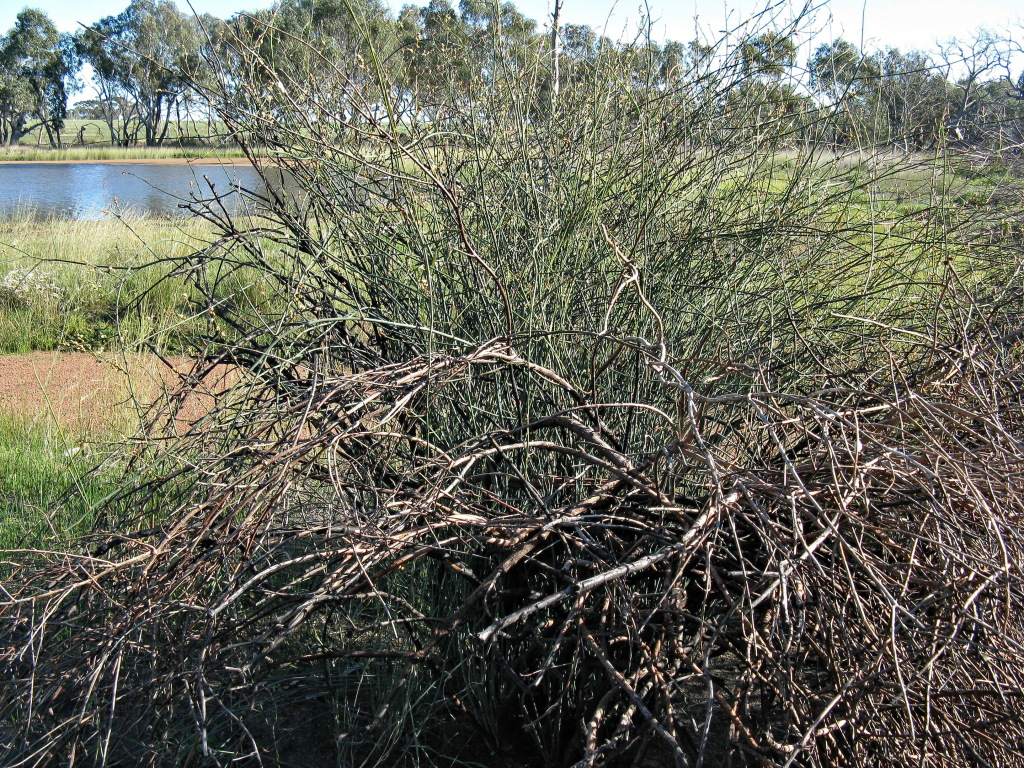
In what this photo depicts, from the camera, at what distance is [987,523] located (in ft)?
5.83

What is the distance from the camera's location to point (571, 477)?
234cm

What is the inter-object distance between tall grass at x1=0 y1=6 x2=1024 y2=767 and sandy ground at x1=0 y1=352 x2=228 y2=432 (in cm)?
174

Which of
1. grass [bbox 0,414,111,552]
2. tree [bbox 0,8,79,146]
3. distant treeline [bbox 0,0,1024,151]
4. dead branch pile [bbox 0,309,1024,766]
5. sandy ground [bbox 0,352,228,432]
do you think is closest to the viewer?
dead branch pile [bbox 0,309,1024,766]

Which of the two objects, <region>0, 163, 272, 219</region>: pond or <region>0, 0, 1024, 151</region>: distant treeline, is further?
<region>0, 163, 272, 219</region>: pond

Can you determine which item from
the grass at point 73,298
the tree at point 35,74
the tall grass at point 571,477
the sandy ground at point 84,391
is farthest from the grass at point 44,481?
the tree at point 35,74

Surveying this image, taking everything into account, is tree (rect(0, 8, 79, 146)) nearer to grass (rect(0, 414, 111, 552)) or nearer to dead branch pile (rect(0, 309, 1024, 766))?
grass (rect(0, 414, 111, 552))

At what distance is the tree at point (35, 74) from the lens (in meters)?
44.9

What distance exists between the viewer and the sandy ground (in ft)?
15.0

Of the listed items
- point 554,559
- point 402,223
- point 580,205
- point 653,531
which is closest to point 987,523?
point 653,531

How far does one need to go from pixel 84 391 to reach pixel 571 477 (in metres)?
4.30

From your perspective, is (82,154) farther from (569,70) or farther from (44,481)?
(569,70)

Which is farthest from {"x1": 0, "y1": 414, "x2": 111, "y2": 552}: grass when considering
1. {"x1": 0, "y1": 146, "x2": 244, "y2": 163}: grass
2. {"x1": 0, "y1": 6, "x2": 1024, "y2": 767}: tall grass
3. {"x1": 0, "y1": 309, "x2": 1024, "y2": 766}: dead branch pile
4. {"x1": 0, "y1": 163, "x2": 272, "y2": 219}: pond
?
{"x1": 0, "y1": 146, "x2": 244, "y2": 163}: grass

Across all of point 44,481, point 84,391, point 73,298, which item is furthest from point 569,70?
point 73,298

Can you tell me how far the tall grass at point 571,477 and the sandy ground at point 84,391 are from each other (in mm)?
1736
